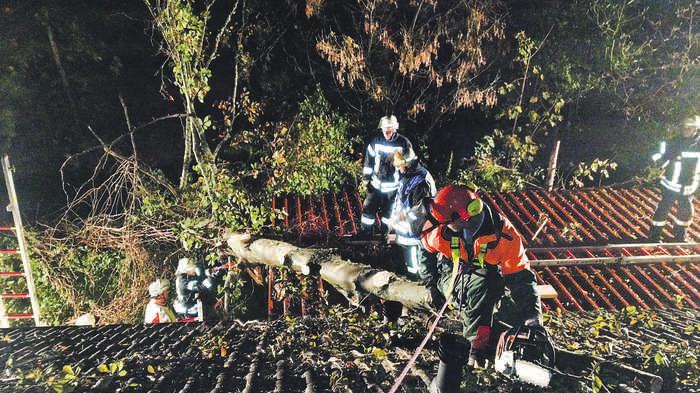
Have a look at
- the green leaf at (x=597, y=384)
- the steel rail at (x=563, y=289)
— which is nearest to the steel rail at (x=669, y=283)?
the steel rail at (x=563, y=289)

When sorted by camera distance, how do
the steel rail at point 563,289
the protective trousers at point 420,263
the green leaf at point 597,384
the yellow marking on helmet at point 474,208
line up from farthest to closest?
1. the steel rail at point 563,289
2. the protective trousers at point 420,263
3. the yellow marking on helmet at point 474,208
4. the green leaf at point 597,384

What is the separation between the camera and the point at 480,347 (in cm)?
308

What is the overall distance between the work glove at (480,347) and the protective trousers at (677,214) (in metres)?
5.30

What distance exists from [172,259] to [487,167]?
7547mm

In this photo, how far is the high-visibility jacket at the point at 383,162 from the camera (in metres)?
5.55

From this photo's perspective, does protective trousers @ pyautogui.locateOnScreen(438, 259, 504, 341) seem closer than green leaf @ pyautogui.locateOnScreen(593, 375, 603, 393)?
No

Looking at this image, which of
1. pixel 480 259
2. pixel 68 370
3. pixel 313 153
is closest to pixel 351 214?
pixel 313 153

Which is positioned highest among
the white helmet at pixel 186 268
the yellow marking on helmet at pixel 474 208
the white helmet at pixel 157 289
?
the yellow marking on helmet at pixel 474 208

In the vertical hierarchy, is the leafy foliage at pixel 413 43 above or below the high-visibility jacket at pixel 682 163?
above

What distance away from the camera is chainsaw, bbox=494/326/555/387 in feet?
9.03

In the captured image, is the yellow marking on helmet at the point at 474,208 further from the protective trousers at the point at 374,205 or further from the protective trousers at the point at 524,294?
the protective trousers at the point at 374,205

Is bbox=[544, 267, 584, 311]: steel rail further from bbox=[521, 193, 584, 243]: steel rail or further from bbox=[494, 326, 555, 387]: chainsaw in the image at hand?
bbox=[494, 326, 555, 387]: chainsaw

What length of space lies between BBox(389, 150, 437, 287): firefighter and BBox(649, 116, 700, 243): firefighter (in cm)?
416

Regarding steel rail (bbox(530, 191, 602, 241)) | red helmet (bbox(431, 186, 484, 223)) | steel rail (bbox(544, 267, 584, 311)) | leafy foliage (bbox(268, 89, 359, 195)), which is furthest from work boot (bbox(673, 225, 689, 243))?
leafy foliage (bbox(268, 89, 359, 195))
